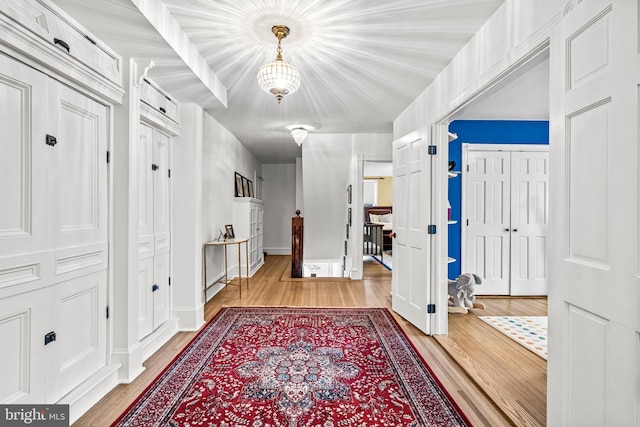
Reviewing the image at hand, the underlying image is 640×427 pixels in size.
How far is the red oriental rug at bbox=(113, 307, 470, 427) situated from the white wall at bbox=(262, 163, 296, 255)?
5518 mm

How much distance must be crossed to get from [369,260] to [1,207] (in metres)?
6.92

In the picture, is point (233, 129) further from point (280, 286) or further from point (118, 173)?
point (118, 173)

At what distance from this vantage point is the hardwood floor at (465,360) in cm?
198

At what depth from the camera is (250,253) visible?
6.14 m

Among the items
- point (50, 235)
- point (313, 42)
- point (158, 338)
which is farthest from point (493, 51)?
point (158, 338)

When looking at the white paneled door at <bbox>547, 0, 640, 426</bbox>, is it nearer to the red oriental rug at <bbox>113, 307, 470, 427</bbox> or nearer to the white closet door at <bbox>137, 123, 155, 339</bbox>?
the red oriental rug at <bbox>113, 307, 470, 427</bbox>

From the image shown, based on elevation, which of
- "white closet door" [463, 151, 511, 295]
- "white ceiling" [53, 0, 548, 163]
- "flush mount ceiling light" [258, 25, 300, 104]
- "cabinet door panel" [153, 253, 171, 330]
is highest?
"white ceiling" [53, 0, 548, 163]

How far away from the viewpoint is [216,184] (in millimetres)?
4762

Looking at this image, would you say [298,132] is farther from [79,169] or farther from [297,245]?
[79,169]

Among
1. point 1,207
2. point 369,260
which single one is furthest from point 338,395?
point 369,260

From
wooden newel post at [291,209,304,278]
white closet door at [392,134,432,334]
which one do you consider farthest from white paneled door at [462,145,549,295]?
wooden newel post at [291,209,304,278]

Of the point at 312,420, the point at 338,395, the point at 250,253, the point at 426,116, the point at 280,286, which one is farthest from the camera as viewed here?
the point at 250,253

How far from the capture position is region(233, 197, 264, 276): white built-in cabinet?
19.3 ft

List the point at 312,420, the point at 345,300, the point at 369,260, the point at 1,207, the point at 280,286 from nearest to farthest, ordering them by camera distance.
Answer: the point at 1,207
the point at 312,420
the point at 345,300
the point at 280,286
the point at 369,260
